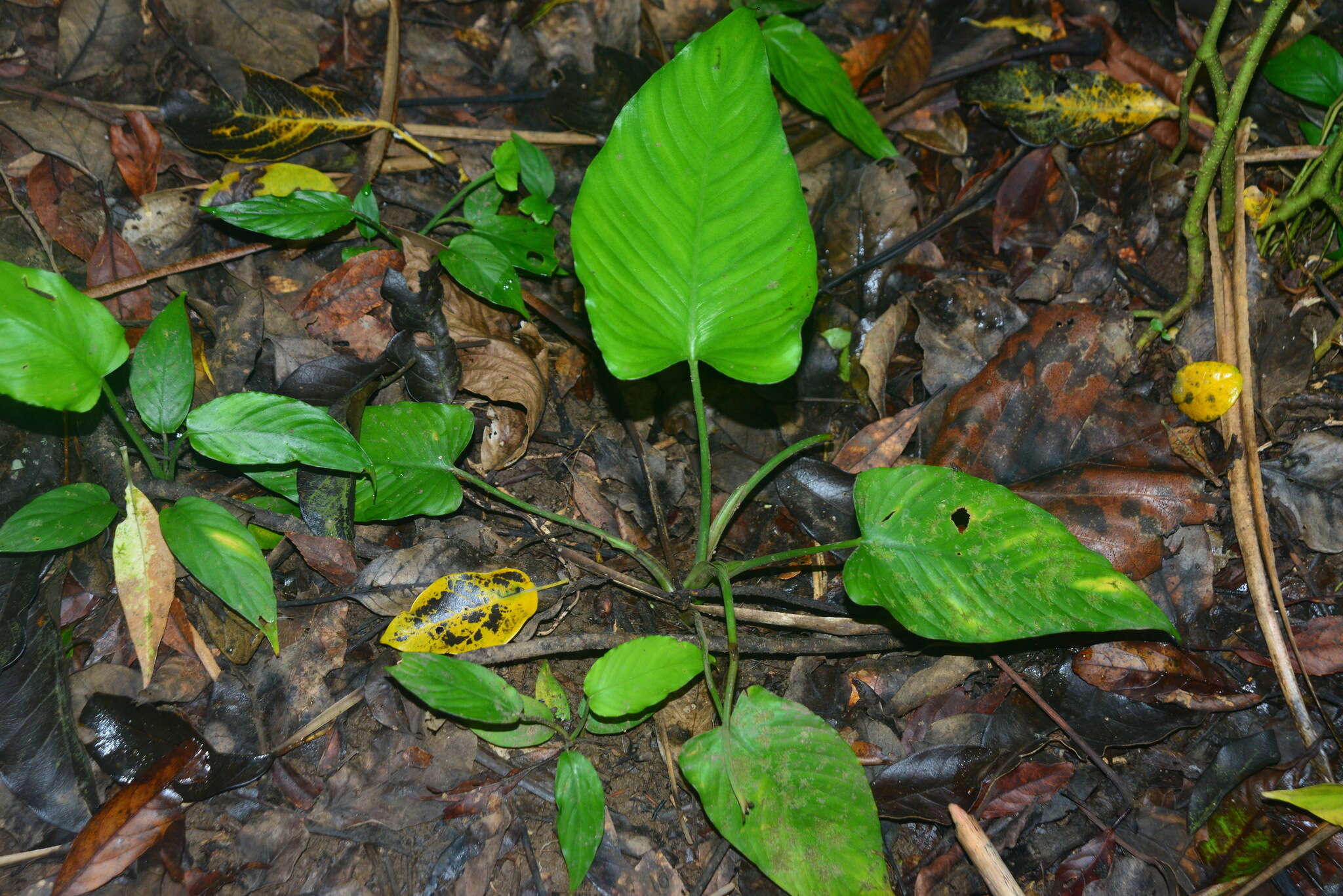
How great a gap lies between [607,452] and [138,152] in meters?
1.44

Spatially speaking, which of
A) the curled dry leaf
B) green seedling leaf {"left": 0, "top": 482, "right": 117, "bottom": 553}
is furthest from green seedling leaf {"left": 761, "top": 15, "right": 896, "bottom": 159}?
green seedling leaf {"left": 0, "top": 482, "right": 117, "bottom": 553}

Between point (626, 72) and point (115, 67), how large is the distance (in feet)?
4.48

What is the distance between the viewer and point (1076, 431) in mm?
1816

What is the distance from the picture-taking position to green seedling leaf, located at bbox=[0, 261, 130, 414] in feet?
4.37

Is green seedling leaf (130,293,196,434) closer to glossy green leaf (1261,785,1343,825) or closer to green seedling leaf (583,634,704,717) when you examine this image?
green seedling leaf (583,634,704,717)

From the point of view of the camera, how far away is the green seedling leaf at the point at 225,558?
58.6 inches

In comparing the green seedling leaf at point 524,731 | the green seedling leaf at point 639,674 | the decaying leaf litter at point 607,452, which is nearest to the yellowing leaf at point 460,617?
the decaying leaf litter at point 607,452

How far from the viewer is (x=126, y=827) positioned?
4.59 feet

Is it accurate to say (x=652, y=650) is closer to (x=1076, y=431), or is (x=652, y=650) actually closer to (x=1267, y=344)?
(x=1076, y=431)

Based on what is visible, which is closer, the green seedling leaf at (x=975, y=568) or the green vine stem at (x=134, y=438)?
the green seedling leaf at (x=975, y=568)

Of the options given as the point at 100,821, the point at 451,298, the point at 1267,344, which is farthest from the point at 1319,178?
the point at 100,821

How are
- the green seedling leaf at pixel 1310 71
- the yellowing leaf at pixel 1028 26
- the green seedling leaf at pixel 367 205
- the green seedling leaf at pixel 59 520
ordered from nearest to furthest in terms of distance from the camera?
the green seedling leaf at pixel 59 520 < the green seedling leaf at pixel 367 205 < the green seedling leaf at pixel 1310 71 < the yellowing leaf at pixel 1028 26

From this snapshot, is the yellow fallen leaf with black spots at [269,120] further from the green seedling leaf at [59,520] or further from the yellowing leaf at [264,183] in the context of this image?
the green seedling leaf at [59,520]

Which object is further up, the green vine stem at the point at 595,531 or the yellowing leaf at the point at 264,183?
the yellowing leaf at the point at 264,183
